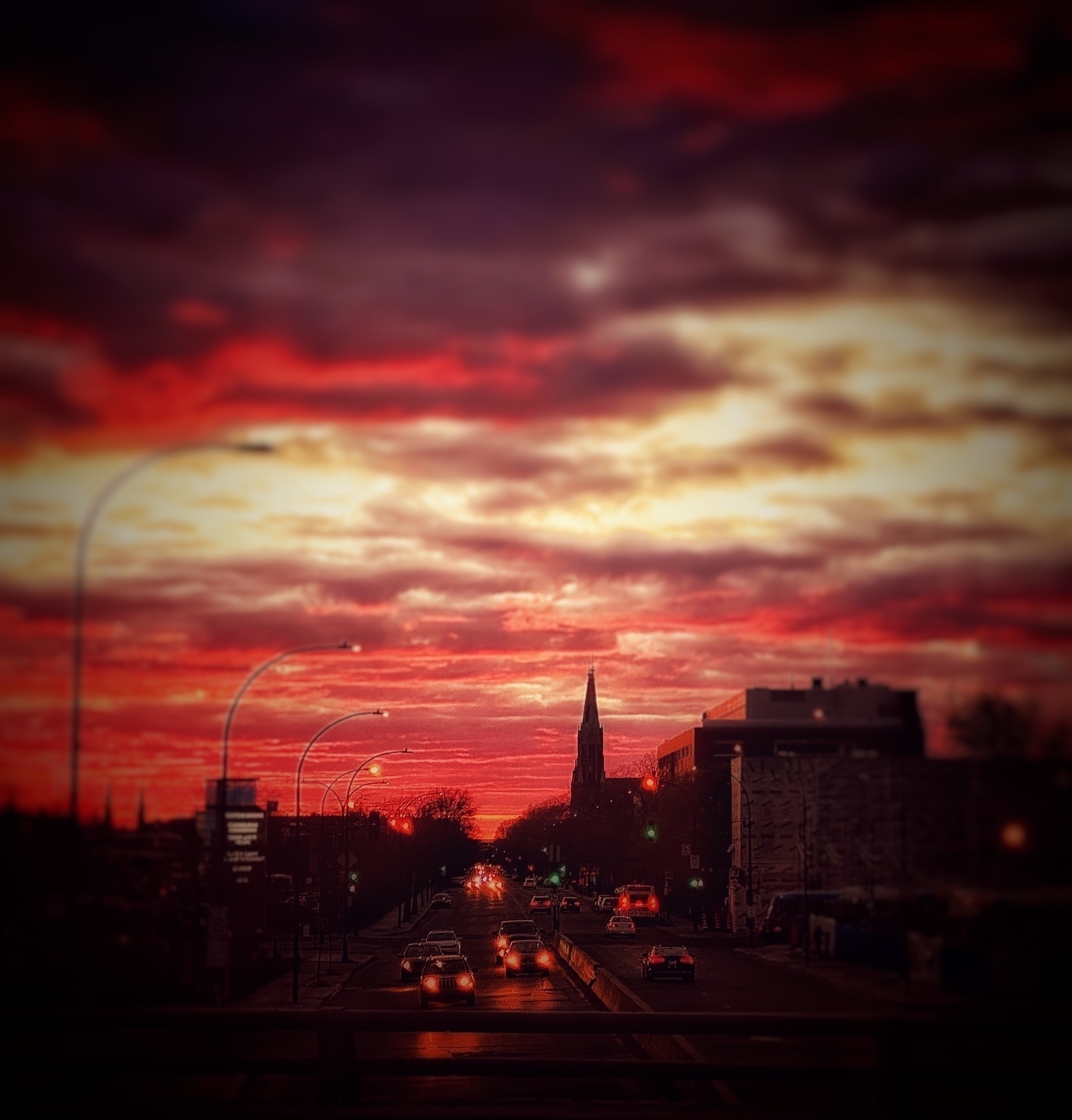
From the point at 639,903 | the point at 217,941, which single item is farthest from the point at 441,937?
the point at 639,903

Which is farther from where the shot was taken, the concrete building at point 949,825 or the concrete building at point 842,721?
the concrete building at point 842,721

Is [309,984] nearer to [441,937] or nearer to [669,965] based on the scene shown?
[441,937]

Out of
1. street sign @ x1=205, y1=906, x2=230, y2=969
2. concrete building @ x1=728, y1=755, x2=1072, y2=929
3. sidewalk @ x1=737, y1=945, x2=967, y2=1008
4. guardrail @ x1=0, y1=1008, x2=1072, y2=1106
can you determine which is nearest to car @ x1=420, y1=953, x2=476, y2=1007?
street sign @ x1=205, y1=906, x2=230, y2=969

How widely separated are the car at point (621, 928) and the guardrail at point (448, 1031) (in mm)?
86824

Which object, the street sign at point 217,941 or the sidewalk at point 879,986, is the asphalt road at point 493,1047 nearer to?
the sidewalk at point 879,986

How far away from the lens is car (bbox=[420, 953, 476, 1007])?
1950 inches

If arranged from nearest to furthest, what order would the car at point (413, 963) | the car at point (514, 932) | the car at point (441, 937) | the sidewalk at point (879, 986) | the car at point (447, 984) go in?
the sidewalk at point (879, 986), the car at point (447, 984), the car at point (413, 963), the car at point (441, 937), the car at point (514, 932)

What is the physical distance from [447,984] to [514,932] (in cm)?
2214

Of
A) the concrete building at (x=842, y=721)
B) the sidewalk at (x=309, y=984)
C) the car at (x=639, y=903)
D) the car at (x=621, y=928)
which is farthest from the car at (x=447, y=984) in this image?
the car at (x=639, y=903)

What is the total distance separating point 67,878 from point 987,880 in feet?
32.9

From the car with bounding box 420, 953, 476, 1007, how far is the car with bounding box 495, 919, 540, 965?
56.7 feet

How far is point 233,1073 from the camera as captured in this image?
10.9 meters

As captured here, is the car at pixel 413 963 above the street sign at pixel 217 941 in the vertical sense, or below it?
below

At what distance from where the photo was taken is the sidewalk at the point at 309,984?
41625 mm
